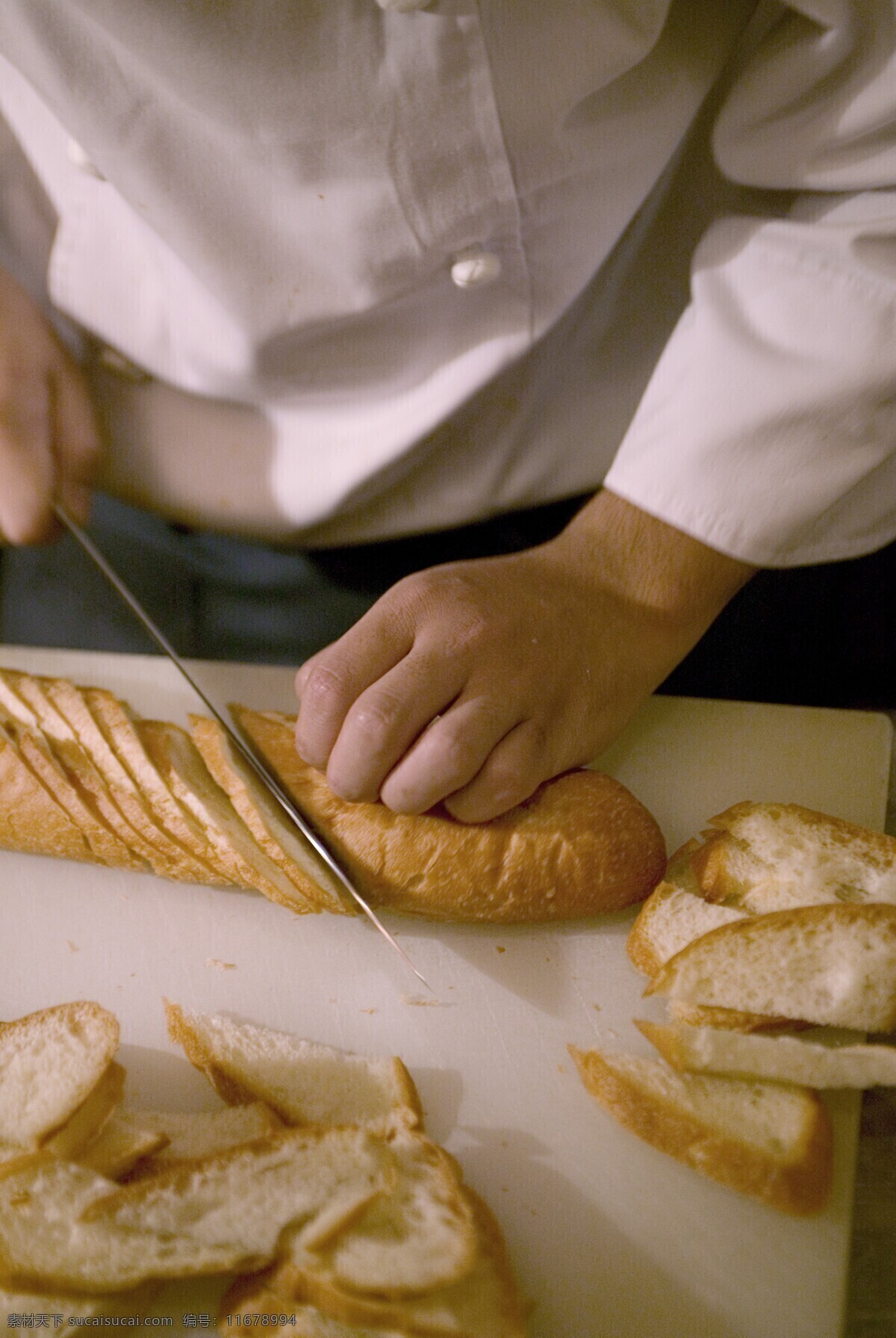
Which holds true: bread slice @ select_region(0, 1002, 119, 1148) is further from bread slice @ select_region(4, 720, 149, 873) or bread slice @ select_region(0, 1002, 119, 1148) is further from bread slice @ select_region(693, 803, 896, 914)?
bread slice @ select_region(693, 803, 896, 914)

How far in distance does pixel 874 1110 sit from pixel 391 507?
3.74ft

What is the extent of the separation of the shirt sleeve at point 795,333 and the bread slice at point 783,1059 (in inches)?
25.2

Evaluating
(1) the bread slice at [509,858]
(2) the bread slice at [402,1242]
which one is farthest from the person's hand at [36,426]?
(2) the bread slice at [402,1242]

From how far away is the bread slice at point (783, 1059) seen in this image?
1043 mm

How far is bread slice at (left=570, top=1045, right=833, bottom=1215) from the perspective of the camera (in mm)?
1006

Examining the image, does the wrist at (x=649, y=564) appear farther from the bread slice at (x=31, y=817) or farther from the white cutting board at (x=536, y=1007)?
the bread slice at (x=31, y=817)

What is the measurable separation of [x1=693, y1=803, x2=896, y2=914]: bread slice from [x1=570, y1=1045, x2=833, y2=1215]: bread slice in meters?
0.24

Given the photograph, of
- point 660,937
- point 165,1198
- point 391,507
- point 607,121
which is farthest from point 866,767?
point 165,1198

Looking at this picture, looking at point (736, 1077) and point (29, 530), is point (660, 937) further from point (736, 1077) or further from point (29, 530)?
point (29, 530)

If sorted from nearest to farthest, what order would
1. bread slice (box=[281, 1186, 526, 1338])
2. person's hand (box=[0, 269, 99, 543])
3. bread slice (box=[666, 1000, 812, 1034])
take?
bread slice (box=[281, 1186, 526, 1338]), bread slice (box=[666, 1000, 812, 1034]), person's hand (box=[0, 269, 99, 543])

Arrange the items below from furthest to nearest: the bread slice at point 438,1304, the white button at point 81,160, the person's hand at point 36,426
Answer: the person's hand at point 36,426 → the white button at point 81,160 → the bread slice at point 438,1304

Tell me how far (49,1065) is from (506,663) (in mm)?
746

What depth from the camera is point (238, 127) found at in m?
1.07

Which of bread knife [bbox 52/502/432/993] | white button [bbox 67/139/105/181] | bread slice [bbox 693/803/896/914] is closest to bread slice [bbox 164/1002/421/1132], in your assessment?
bread knife [bbox 52/502/432/993]
